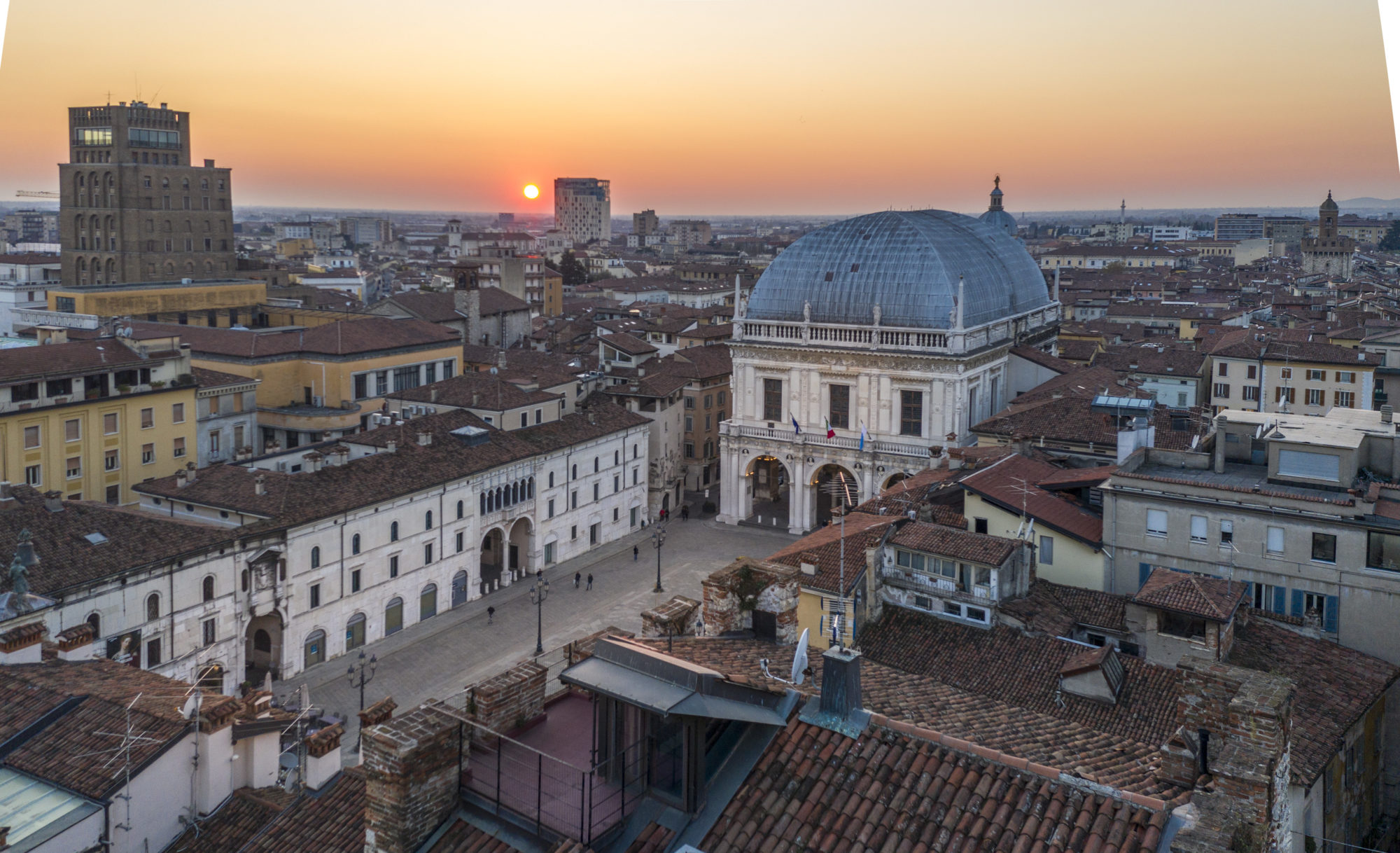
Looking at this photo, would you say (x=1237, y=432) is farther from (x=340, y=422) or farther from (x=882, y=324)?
(x=340, y=422)

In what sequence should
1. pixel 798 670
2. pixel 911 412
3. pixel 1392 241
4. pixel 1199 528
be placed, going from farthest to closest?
pixel 1392 241, pixel 911 412, pixel 1199 528, pixel 798 670

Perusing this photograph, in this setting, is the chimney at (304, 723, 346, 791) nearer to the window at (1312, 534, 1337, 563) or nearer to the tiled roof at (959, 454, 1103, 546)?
the tiled roof at (959, 454, 1103, 546)

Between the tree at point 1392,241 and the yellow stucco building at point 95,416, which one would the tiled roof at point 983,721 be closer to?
the yellow stucco building at point 95,416

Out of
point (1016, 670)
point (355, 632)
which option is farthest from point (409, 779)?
point (355, 632)

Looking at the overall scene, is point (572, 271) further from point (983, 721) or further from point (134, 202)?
point (983, 721)

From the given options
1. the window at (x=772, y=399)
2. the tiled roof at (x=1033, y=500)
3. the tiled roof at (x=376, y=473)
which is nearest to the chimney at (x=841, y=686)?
the tiled roof at (x=1033, y=500)

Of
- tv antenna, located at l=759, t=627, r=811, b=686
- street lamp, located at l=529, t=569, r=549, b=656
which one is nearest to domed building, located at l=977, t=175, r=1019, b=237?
street lamp, located at l=529, t=569, r=549, b=656
